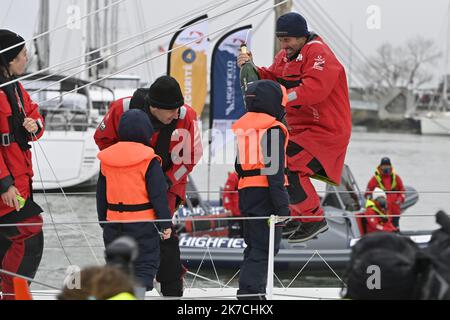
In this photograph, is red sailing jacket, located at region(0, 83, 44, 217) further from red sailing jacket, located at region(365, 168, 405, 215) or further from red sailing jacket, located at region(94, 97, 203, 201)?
red sailing jacket, located at region(365, 168, 405, 215)

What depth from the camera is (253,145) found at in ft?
14.5

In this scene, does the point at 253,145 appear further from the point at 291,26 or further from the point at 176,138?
the point at 291,26

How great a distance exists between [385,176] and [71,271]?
849 centimetres

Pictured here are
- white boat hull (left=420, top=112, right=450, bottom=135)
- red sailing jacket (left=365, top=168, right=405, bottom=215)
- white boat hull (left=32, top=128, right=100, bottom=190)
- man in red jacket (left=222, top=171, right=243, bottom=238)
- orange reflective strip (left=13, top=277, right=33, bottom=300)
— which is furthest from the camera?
white boat hull (left=420, top=112, right=450, bottom=135)

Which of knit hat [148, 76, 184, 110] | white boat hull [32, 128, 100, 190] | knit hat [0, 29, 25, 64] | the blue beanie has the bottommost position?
white boat hull [32, 128, 100, 190]

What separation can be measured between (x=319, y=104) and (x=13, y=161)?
1.81m

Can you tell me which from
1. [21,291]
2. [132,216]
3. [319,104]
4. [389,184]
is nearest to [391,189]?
[389,184]

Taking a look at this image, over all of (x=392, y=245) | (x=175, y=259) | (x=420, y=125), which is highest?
(x=392, y=245)

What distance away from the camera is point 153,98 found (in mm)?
4531

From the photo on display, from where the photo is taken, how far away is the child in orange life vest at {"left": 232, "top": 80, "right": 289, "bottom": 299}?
4355mm

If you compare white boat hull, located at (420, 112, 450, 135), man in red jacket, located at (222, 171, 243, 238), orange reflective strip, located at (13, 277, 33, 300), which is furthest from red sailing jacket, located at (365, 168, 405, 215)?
white boat hull, located at (420, 112, 450, 135)

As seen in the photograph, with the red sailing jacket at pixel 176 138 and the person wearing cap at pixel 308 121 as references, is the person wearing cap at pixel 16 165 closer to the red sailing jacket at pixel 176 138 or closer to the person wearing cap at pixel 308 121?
the red sailing jacket at pixel 176 138

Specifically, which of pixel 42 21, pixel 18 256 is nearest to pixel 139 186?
pixel 18 256
